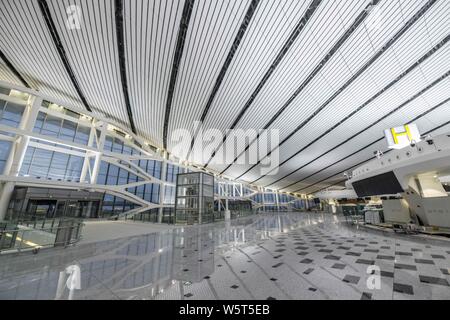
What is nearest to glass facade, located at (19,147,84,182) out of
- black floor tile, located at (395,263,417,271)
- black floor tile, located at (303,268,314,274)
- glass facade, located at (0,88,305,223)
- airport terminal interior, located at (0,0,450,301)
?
glass facade, located at (0,88,305,223)

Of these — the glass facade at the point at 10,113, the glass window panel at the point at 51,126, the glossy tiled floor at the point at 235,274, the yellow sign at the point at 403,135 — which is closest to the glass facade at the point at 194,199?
the glossy tiled floor at the point at 235,274

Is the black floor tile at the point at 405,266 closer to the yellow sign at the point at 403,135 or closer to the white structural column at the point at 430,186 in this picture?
the white structural column at the point at 430,186

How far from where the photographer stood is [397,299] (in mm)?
2193

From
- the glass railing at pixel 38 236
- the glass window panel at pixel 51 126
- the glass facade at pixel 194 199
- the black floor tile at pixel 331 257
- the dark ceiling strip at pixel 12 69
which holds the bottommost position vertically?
the black floor tile at pixel 331 257

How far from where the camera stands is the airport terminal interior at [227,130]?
3.15 meters

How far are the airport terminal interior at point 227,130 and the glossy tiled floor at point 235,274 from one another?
0.13ft

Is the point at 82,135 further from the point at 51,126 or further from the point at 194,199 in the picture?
the point at 194,199

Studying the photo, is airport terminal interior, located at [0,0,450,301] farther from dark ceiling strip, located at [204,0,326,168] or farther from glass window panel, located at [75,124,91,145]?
glass window panel, located at [75,124,91,145]

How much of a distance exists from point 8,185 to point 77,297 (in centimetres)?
1447

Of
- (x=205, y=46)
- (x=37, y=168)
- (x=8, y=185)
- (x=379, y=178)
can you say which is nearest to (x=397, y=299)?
(x=379, y=178)

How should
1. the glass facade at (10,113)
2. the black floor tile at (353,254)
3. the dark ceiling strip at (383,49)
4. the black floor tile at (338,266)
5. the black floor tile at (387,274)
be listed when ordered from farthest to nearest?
the glass facade at (10,113) < the dark ceiling strip at (383,49) < the black floor tile at (353,254) < the black floor tile at (338,266) < the black floor tile at (387,274)

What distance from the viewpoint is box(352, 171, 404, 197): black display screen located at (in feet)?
27.8

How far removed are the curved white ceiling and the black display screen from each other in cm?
559

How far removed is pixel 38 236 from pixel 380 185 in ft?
48.0
